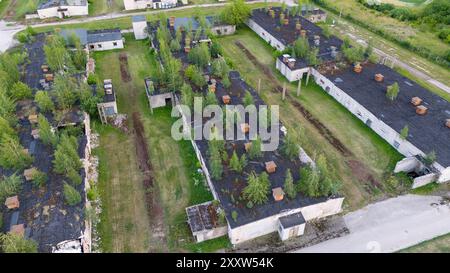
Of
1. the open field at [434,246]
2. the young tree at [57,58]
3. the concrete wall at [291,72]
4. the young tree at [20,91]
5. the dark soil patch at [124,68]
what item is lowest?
the open field at [434,246]

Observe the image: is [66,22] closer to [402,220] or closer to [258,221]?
[258,221]

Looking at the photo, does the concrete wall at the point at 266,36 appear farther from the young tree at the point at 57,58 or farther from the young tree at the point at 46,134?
the young tree at the point at 46,134

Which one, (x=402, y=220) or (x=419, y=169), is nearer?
(x=402, y=220)

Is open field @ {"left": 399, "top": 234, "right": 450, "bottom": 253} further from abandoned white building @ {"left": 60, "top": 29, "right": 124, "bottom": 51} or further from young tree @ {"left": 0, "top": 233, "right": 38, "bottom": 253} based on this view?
abandoned white building @ {"left": 60, "top": 29, "right": 124, "bottom": 51}

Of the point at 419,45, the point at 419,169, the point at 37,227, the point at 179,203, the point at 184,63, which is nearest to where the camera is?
the point at 37,227

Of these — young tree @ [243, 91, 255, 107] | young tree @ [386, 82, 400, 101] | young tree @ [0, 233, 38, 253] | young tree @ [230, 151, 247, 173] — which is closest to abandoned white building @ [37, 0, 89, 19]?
young tree @ [243, 91, 255, 107]

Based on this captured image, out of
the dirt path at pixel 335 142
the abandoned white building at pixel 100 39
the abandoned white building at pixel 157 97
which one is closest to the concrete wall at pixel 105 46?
the abandoned white building at pixel 100 39

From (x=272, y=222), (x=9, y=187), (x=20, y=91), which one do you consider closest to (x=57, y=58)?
(x=20, y=91)

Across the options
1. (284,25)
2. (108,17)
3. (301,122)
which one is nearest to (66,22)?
(108,17)
